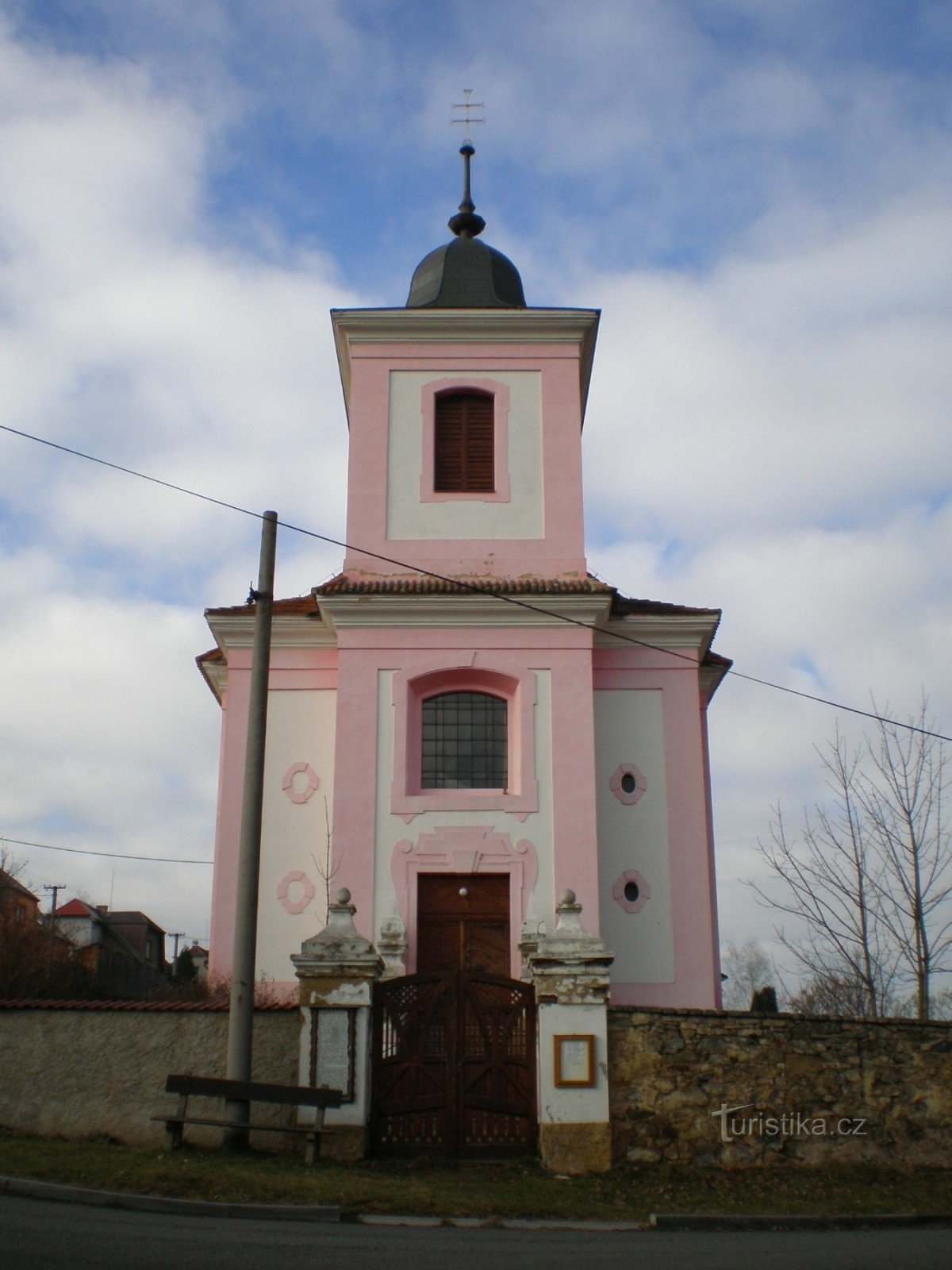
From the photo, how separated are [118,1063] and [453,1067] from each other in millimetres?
3132

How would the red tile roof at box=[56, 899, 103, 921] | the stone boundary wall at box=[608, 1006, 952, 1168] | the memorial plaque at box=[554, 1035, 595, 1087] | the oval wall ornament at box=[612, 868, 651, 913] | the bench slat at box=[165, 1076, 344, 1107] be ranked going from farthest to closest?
1. the red tile roof at box=[56, 899, 103, 921]
2. the oval wall ornament at box=[612, 868, 651, 913]
3. the memorial plaque at box=[554, 1035, 595, 1087]
4. the stone boundary wall at box=[608, 1006, 952, 1168]
5. the bench slat at box=[165, 1076, 344, 1107]

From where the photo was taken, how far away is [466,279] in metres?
21.9

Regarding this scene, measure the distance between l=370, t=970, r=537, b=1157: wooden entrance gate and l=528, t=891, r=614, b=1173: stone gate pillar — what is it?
278 mm

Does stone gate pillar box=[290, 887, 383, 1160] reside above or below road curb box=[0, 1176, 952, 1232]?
above

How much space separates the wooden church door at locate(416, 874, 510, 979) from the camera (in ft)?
56.3

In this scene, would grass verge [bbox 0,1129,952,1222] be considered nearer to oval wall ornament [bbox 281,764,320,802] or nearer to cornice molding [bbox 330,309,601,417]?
oval wall ornament [bbox 281,764,320,802]

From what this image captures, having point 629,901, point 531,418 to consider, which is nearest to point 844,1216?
point 629,901

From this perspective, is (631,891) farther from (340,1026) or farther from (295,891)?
(340,1026)

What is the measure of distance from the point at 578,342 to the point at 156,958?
190 ft

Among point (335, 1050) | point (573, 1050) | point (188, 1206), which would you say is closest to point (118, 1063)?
point (335, 1050)

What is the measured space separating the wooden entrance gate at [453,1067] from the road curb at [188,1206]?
2.53 metres

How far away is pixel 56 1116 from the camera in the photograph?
12.0m

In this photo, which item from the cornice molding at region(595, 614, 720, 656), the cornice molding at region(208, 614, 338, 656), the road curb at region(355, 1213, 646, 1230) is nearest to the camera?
the road curb at region(355, 1213, 646, 1230)

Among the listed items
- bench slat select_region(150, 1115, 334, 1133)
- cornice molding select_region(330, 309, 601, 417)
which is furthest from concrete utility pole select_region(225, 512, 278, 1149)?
cornice molding select_region(330, 309, 601, 417)
